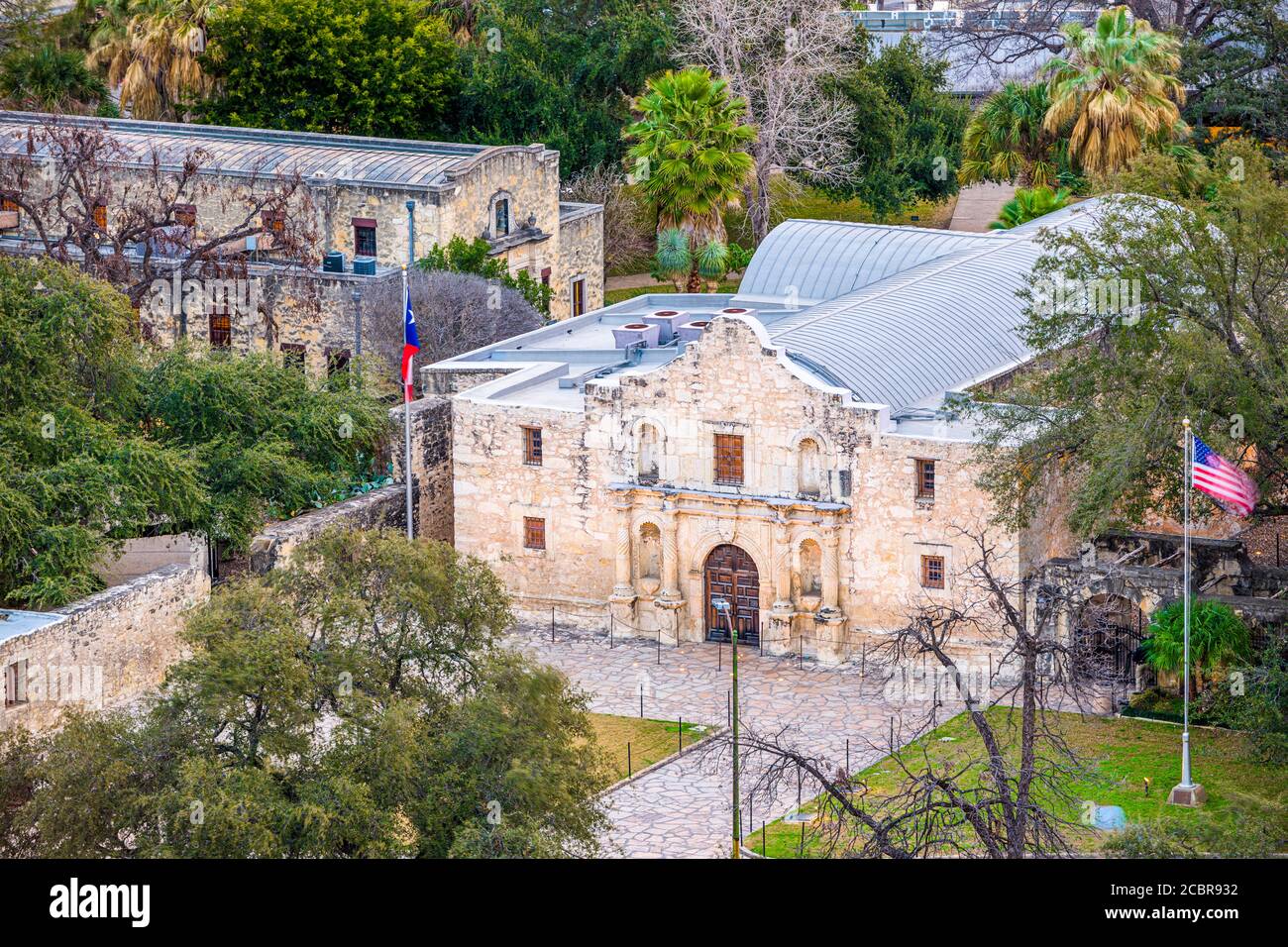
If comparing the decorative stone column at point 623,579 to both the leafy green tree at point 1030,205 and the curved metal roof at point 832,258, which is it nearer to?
the curved metal roof at point 832,258

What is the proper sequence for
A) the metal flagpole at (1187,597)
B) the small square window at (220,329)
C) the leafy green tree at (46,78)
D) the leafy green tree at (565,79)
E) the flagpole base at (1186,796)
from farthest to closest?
the leafy green tree at (46,78) < the leafy green tree at (565,79) < the small square window at (220,329) < the metal flagpole at (1187,597) < the flagpole base at (1186,796)

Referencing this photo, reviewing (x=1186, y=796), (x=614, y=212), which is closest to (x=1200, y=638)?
(x=1186, y=796)

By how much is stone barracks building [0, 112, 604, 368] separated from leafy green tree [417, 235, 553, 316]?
47.9 inches

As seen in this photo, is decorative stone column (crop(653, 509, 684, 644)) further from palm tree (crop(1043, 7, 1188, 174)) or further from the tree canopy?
palm tree (crop(1043, 7, 1188, 174))

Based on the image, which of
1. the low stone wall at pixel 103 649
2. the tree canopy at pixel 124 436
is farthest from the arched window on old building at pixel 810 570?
the low stone wall at pixel 103 649

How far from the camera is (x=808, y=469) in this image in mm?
46812

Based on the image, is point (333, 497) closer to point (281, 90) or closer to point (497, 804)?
point (497, 804)

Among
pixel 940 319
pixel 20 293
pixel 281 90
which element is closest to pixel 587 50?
pixel 281 90

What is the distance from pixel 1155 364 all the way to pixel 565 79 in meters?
42.1

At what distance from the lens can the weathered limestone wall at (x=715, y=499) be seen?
151 ft

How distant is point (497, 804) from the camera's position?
96.9 feet

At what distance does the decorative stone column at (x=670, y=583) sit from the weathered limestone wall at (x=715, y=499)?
0.13 ft

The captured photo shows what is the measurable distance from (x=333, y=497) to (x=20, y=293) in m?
9.22

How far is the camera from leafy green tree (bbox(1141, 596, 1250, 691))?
41938 mm
